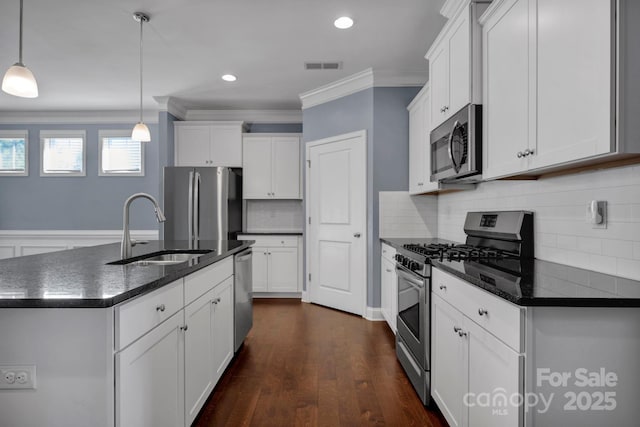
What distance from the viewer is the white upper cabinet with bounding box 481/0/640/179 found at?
1151 mm

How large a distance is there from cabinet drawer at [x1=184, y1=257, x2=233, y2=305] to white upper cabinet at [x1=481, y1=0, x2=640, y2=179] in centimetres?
168

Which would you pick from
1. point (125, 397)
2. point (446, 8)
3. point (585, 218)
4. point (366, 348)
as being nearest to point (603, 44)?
point (585, 218)

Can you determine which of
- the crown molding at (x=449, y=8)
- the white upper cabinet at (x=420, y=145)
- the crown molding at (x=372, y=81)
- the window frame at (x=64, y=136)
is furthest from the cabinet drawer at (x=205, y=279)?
the window frame at (x=64, y=136)

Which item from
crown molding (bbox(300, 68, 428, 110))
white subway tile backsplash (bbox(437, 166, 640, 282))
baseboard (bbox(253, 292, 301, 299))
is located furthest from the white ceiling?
baseboard (bbox(253, 292, 301, 299))

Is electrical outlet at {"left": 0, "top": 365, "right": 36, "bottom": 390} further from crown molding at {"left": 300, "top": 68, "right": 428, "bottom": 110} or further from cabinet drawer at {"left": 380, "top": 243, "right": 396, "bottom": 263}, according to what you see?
crown molding at {"left": 300, "top": 68, "right": 428, "bottom": 110}

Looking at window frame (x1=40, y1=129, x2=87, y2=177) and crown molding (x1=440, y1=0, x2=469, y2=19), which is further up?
crown molding (x1=440, y1=0, x2=469, y2=19)

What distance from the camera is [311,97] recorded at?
15.4ft

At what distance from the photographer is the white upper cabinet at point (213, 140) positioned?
5.32 meters

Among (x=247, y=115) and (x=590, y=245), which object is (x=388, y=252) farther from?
(x=247, y=115)

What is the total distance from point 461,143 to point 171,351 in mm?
1932

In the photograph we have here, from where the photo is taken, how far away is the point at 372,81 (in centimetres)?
402

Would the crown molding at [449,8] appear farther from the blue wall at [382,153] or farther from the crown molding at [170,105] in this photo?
the crown molding at [170,105]

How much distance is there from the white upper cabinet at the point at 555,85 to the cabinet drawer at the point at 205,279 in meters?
1.68

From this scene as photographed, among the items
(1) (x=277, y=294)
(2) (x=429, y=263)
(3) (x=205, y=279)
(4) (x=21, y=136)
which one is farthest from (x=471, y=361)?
(4) (x=21, y=136)
